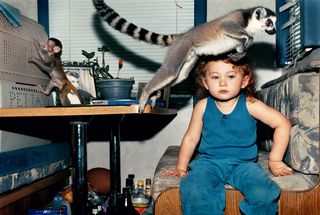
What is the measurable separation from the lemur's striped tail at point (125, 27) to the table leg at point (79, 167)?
0.96 metres

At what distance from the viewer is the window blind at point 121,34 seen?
13.4 ft

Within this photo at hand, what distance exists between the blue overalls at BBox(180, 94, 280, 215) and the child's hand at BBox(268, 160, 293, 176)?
7cm

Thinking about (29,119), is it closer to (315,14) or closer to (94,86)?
(94,86)

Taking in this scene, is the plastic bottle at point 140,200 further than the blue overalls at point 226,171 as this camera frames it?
Yes

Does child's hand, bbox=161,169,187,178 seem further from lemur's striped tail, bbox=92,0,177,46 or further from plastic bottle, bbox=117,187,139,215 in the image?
lemur's striped tail, bbox=92,0,177,46

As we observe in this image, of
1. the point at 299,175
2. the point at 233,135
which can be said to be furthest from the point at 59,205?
the point at 299,175

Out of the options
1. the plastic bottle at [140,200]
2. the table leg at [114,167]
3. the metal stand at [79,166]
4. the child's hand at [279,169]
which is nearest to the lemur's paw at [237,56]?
the child's hand at [279,169]

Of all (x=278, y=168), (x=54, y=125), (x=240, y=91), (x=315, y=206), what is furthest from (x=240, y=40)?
(x=54, y=125)

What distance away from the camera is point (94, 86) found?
326 cm

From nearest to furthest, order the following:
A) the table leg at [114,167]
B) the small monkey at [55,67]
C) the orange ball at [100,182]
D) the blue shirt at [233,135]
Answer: the blue shirt at [233,135] < the small monkey at [55,67] < the table leg at [114,167] < the orange ball at [100,182]

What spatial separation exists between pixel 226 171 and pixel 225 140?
0.67ft

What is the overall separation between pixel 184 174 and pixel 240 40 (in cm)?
90

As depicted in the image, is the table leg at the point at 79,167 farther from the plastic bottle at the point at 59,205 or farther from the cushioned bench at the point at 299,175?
the plastic bottle at the point at 59,205

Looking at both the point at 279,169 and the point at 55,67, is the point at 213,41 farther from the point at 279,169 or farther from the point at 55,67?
the point at 55,67
